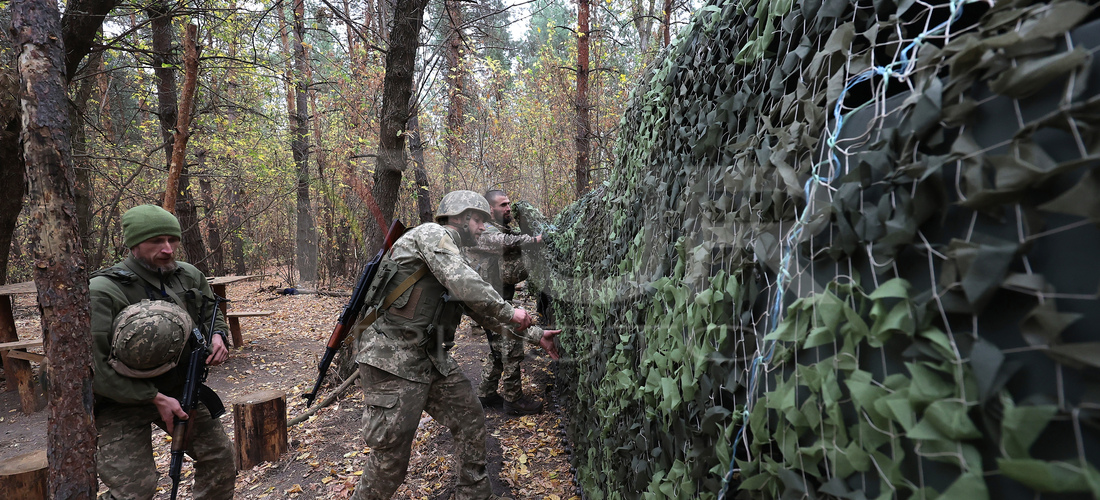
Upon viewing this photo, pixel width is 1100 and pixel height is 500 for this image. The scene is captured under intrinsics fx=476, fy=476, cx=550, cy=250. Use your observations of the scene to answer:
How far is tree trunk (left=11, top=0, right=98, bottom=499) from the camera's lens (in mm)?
2012

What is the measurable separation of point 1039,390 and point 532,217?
6.19m

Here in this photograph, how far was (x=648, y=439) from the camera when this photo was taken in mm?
1769

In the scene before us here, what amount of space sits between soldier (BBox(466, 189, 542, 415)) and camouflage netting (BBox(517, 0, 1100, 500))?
376 centimetres

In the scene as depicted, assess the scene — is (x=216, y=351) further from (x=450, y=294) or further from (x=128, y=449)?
(x=450, y=294)

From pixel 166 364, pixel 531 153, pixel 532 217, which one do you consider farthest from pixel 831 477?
pixel 531 153

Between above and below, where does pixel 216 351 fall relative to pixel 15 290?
below

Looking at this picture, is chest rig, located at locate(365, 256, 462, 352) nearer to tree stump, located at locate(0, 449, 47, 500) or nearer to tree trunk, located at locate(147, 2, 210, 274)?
tree stump, located at locate(0, 449, 47, 500)

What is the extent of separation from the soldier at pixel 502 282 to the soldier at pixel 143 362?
2462 mm

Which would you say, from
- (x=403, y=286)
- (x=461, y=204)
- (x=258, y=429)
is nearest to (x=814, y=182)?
(x=403, y=286)

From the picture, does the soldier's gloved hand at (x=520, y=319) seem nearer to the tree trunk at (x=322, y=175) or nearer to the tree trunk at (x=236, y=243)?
the tree trunk at (x=322, y=175)

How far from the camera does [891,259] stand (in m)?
0.71

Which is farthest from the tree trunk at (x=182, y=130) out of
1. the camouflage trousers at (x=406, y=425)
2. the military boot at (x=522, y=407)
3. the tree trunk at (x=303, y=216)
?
the tree trunk at (x=303, y=216)

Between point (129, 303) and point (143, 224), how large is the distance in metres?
0.48

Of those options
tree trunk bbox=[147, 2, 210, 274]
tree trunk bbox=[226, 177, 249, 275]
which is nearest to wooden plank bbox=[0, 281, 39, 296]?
tree trunk bbox=[147, 2, 210, 274]
